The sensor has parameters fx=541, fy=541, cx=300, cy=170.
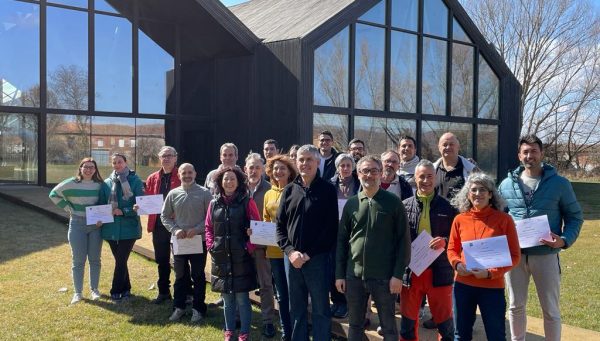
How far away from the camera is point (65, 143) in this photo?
16.5 metres

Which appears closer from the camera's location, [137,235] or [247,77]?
[137,235]

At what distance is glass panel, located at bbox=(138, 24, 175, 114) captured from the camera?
17297mm

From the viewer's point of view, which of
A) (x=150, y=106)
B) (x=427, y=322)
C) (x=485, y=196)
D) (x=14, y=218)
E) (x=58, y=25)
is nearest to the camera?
(x=485, y=196)

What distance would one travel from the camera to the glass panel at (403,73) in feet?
58.4

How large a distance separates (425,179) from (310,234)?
3.39 ft

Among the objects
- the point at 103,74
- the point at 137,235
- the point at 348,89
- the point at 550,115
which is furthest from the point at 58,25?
the point at 550,115

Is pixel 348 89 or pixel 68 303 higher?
pixel 348 89

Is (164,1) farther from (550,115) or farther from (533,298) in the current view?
(550,115)

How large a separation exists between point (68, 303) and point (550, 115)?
131 ft

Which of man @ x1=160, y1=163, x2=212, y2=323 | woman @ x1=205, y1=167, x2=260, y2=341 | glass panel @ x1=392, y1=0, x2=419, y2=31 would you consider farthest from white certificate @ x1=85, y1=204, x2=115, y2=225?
glass panel @ x1=392, y1=0, x2=419, y2=31

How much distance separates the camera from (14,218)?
11359mm

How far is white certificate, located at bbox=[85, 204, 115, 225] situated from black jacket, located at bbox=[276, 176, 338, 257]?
2.62 m

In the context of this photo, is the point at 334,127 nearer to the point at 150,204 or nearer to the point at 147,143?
the point at 147,143

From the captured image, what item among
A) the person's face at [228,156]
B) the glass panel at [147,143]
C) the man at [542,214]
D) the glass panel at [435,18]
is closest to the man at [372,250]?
the man at [542,214]
